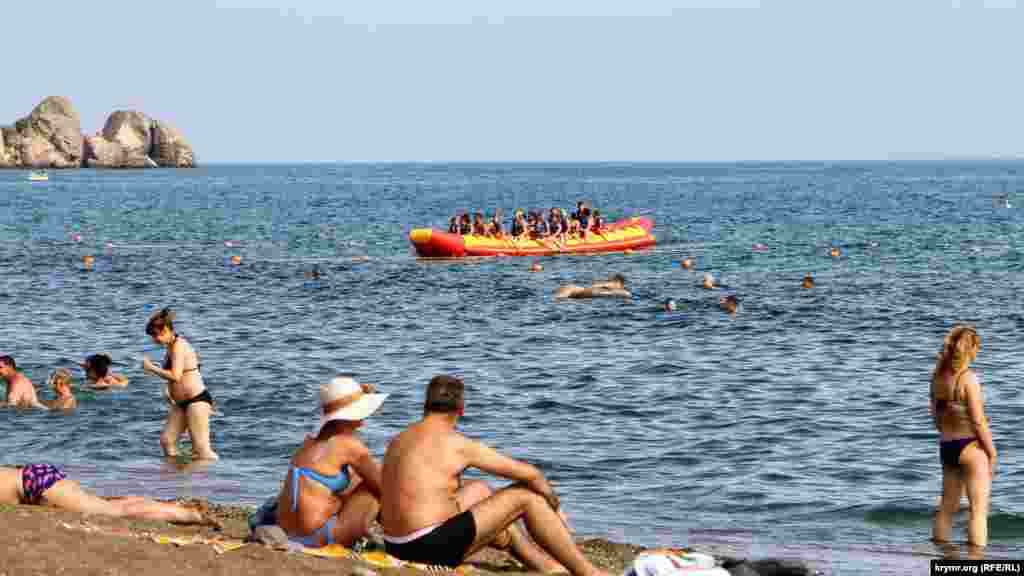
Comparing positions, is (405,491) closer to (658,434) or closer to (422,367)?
(658,434)

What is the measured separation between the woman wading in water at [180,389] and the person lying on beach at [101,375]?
10.7 ft

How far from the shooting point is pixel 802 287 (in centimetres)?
3109

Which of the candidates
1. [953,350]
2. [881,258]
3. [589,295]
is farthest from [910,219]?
[953,350]

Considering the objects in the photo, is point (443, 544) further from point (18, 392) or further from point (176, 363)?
point (18, 392)

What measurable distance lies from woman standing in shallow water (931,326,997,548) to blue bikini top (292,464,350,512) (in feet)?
13.3

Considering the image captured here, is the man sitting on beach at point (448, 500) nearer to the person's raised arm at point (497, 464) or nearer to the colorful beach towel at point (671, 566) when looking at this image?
the person's raised arm at point (497, 464)

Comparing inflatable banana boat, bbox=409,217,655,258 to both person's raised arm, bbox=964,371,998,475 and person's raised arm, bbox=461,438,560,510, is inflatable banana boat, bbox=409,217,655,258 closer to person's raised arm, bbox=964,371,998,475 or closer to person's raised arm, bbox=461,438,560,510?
person's raised arm, bbox=964,371,998,475

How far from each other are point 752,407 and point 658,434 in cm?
197

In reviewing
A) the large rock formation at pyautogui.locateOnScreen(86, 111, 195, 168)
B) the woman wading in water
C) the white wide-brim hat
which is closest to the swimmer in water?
the woman wading in water

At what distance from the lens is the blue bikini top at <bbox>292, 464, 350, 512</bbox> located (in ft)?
25.7

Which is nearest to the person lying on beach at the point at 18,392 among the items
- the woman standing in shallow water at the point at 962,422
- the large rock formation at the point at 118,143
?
the woman standing in shallow water at the point at 962,422

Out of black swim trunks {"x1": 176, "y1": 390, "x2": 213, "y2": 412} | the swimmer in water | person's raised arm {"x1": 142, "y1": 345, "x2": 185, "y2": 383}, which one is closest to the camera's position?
person's raised arm {"x1": 142, "y1": 345, "x2": 185, "y2": 383}

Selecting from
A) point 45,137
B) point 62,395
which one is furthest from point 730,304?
point 45,137

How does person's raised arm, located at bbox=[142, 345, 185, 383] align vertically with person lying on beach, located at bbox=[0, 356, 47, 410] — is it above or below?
above
